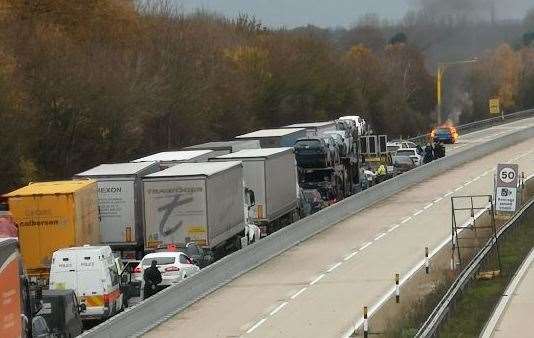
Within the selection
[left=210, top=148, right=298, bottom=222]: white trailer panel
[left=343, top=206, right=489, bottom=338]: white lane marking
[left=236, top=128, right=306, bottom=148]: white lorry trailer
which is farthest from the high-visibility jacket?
[left=343, top=206, right=489, bottom=338]: white lane marking

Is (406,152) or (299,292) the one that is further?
(406,152)

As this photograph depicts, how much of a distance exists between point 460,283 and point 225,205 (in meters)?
10.2

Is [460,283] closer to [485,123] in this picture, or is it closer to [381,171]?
[381,171]

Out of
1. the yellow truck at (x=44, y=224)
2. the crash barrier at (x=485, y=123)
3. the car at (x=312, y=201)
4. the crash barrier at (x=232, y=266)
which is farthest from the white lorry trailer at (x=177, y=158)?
the crash barrier at (x=485, y=123)

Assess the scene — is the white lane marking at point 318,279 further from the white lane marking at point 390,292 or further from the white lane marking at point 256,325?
the white lane marking at point 256,325

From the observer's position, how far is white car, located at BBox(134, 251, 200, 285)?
31.7 meters

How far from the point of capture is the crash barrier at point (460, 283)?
22802 millimetres

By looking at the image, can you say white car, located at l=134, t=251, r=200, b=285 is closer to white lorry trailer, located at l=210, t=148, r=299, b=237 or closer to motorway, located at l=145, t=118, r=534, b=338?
motorway, located at l=145, t=118, r=534, b=338

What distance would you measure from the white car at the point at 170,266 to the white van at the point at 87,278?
2.94 metres

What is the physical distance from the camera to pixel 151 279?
30.6m

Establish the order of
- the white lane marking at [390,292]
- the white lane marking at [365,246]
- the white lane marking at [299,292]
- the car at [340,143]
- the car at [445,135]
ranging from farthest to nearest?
the car at [445,135] → the car at [340,143] → the white lane marking at [365,246] → the white lane marking at [299,292] → the white lane marking at [390,292]

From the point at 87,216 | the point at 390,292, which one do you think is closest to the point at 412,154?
the point at 87,216

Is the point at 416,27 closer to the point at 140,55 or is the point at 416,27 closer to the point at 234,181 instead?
the point at 140,55

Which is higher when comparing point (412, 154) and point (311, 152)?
point (311, 152)
